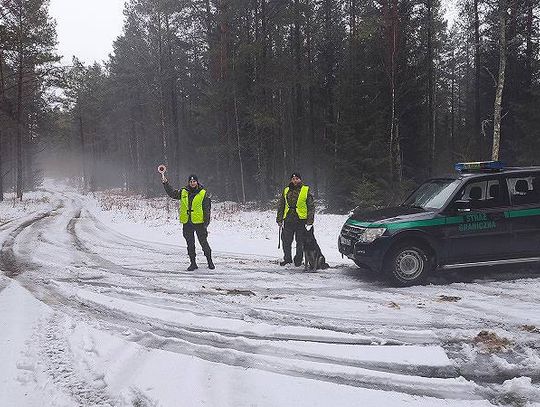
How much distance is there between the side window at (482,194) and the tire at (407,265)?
3.98 feet

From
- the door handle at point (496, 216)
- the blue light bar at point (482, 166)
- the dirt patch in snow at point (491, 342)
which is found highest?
the blue light bar at point (482, 166)

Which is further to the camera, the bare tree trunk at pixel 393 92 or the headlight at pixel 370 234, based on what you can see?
the bare tree trunk at pixel 393 92

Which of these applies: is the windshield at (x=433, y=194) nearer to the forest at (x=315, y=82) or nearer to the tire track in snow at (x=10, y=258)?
Answer: the tire track in snow at (x=10, y=258)

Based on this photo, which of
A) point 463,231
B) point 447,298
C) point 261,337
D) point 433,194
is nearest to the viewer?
point 261,337

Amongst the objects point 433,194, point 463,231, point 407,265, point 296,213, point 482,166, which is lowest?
point 407,265

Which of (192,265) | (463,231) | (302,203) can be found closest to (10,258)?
(192,265)

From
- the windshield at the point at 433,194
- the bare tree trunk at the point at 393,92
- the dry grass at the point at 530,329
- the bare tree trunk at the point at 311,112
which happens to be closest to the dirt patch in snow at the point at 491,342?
the dry grass at the point at 530,329

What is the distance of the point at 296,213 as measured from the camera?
341 inches

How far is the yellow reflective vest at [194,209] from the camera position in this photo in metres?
8.56

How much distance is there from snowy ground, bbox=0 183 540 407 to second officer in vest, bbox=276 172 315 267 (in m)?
0.54

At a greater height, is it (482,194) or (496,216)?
(482,194)

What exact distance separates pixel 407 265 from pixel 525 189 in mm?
2588

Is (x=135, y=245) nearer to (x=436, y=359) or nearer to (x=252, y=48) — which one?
(x=436, y=359)

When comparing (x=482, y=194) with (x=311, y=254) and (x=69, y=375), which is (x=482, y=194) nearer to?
(x=311, y=254)
